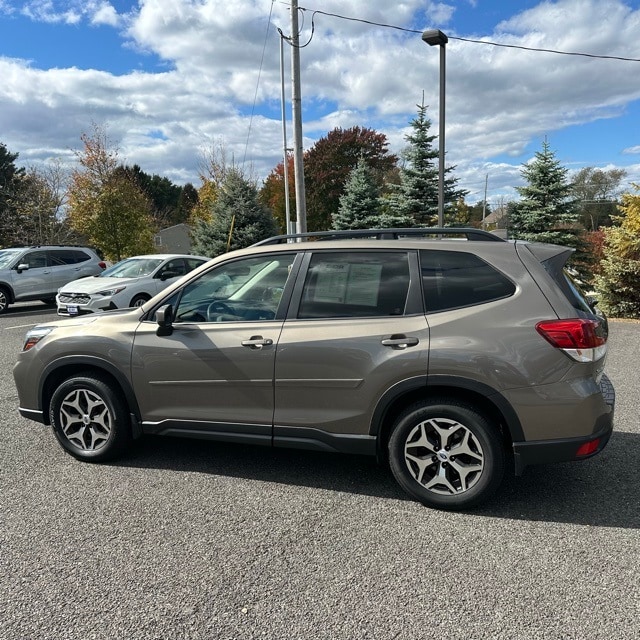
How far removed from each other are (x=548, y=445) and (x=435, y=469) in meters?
0.69

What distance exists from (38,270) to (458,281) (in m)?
14.4

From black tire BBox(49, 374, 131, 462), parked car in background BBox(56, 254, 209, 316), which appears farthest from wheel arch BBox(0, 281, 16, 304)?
black tire BBox(49, 374, 131, 462)

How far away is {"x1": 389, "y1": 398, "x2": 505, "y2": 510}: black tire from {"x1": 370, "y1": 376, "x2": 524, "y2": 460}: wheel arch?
2.3 inches

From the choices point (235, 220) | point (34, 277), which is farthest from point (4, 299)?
point (235, 220)

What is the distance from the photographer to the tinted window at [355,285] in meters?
3.57

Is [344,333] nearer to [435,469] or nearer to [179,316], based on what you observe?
[435,469]

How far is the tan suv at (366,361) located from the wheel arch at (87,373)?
15 millimetres

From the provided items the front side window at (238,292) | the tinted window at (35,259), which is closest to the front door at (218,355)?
the front side window at (238,292)

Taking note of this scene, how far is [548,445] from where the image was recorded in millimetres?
3207

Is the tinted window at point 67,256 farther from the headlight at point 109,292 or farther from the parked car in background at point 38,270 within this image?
the headlight at point 109,292

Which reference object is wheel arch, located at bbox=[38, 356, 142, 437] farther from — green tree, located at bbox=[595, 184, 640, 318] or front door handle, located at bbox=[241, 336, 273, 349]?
green tree, located at bbox=[595, 184, 640, 318]

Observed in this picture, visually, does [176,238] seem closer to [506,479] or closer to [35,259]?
[35,259]

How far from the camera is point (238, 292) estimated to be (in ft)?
13.3

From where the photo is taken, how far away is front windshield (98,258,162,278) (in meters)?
12.4
